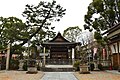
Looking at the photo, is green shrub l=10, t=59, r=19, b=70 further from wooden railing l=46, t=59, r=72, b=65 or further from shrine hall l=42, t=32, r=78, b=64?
shrine hall l=42, t=32, r=78, b=64

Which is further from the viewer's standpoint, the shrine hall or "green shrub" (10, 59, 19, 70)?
the shrine hall

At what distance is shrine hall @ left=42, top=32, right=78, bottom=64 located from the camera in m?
44.7

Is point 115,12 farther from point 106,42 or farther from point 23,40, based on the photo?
point 23,40

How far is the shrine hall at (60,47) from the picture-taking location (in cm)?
4469

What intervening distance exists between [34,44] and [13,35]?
6138 millimetres

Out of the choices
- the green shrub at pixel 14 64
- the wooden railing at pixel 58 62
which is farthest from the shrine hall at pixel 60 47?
the green shrub at pixel 14 64

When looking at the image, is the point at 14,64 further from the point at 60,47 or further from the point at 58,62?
the point at 60,47

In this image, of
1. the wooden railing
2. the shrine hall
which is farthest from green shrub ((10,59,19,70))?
the shrine hall

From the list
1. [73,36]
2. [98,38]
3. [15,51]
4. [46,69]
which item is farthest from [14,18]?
[73,36]

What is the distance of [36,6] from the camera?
3809 cm

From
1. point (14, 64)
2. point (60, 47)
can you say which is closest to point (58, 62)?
point (60, 47)

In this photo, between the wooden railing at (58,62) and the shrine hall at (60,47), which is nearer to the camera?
the wooden railing at (58,62)

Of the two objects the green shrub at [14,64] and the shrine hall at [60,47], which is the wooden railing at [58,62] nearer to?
the shrine hall at [60,47]

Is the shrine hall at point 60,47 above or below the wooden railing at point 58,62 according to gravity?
above
